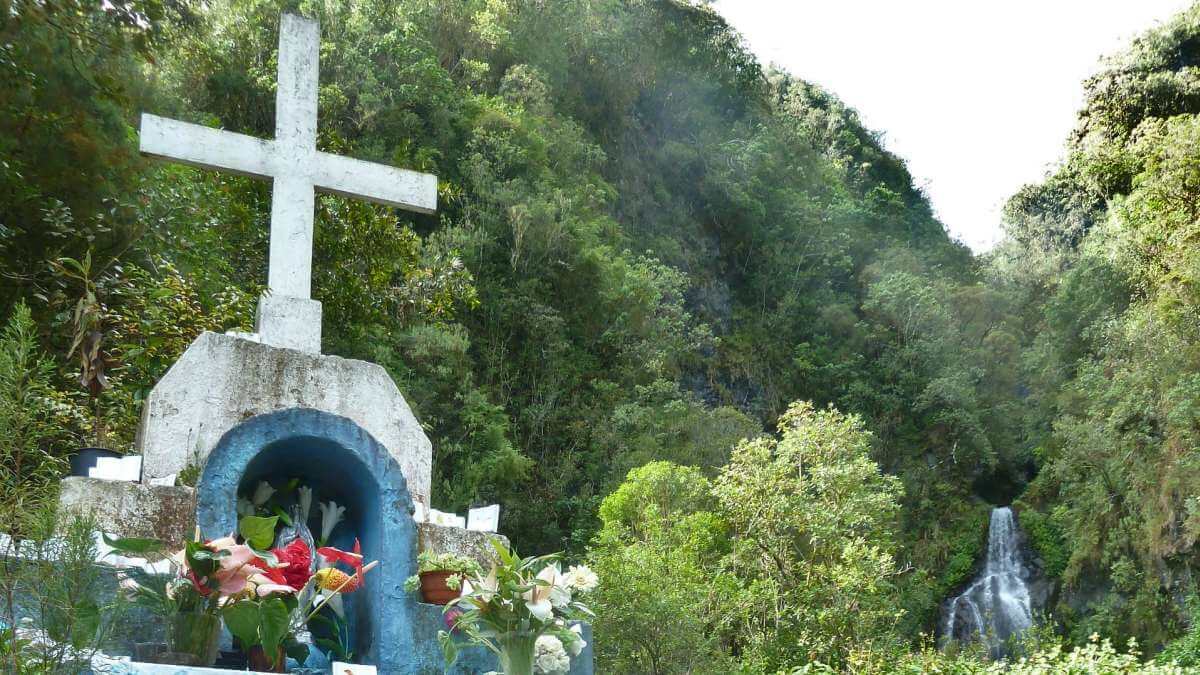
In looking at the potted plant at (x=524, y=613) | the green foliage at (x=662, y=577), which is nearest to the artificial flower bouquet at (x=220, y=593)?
the potted plant at (x=524, y=613)

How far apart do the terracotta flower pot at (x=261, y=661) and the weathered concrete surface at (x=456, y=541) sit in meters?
1.17

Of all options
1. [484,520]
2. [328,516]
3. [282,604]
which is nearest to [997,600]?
[484,520]

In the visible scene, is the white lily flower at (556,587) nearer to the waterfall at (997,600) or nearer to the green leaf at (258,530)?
the green leaf at (258,530)

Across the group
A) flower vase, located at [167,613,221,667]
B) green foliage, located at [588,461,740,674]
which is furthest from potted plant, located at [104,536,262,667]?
green foliage, located at [588,461,740,674]

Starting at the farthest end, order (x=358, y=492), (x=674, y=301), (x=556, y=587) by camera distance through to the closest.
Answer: (x=674, y=301) < (x=358, y=492) < (x=556, y=587)

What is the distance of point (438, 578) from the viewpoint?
591cm

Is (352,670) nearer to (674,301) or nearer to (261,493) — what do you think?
(261,493)

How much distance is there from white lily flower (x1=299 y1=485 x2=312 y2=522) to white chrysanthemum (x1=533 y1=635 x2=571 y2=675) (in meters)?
2.19

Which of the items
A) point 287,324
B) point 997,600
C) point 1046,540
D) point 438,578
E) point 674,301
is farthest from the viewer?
point 674,301

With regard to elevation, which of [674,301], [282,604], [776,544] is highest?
[674,301]

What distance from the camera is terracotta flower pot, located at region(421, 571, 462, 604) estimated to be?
590 cm

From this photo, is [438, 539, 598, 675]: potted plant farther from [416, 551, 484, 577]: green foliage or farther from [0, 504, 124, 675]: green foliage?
[0, 504, 124, 675]: green foliage

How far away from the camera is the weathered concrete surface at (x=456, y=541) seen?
20.7ft

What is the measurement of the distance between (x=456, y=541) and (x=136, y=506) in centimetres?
164
